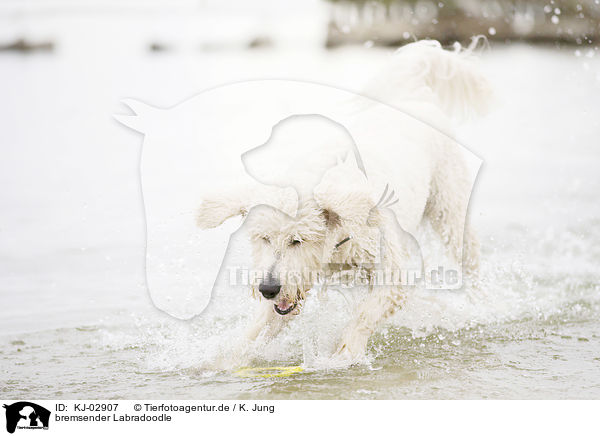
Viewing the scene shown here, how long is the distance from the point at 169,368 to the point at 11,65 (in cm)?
637

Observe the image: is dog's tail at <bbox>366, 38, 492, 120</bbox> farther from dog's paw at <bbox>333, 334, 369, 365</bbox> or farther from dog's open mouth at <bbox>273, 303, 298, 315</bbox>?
dog's open mouth at <bbox>273, 303, 298, 315</bbox>

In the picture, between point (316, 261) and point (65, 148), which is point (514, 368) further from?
point (65, 148)

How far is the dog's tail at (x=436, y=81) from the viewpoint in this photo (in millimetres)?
5105

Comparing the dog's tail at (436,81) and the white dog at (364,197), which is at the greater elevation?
the dog's tail at (436,81)

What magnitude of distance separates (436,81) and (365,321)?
215cm

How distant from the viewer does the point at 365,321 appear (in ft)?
13.3

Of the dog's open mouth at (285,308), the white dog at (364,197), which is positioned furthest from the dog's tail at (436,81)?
the dog's open mouth at (285,308)
